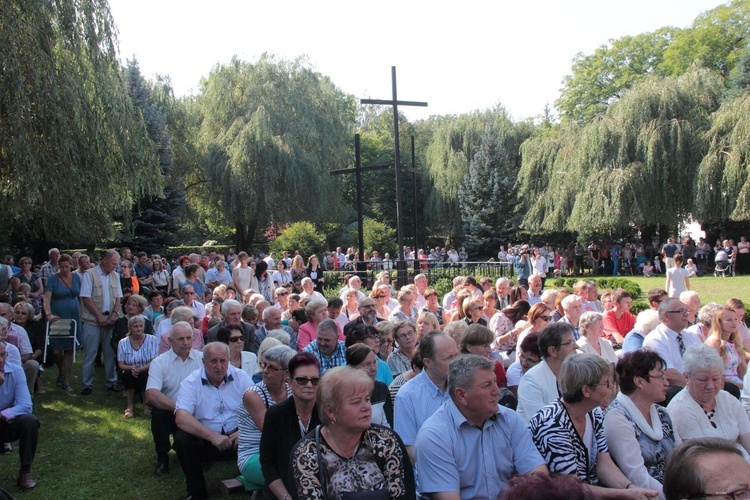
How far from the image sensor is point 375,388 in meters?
4.74

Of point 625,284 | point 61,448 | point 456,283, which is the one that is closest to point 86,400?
point 61,448

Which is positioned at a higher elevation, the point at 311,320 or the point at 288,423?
the point at 311,320

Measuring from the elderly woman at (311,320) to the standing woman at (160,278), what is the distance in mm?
7303

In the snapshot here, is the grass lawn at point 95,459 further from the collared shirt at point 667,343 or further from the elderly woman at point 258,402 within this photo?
the collared shirt at point 667,343

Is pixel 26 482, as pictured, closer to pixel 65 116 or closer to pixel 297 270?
pixel 65 116

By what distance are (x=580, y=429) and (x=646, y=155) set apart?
914 inches

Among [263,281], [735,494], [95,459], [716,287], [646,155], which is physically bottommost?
[95,459]

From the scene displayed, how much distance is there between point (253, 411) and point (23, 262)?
30.3ft

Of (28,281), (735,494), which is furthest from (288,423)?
(28,281)

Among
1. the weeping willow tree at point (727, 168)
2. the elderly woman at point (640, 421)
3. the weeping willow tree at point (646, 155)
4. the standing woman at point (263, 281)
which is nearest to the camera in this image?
the elderly woman at point (640, 421)

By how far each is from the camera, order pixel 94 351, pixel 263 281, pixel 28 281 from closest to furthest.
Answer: pixel 94 351
pixel 28 281
pixel 263 281

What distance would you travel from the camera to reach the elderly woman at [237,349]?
624 cm

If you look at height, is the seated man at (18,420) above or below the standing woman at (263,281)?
below

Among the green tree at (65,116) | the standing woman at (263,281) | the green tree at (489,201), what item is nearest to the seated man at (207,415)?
the green tree at (65,116)
